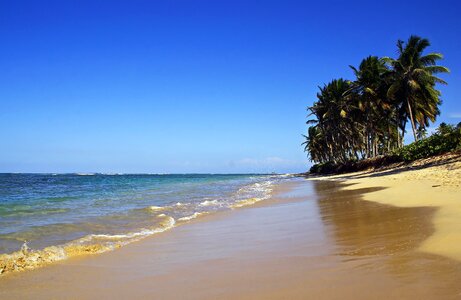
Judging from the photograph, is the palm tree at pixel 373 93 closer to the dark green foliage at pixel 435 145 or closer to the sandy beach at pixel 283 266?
the dark green foliage at pixel 435 145

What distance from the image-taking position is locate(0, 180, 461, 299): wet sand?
371 cm

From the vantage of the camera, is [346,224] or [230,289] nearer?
[230,289]

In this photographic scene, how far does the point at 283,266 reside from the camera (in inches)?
192

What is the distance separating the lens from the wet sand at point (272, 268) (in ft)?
12.2

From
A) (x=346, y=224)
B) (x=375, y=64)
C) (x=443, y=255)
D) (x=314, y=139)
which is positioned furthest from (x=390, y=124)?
(x=443, y=255)

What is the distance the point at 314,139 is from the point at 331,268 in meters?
77.6

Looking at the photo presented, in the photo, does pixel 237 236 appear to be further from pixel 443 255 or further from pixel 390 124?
pixel 390 124

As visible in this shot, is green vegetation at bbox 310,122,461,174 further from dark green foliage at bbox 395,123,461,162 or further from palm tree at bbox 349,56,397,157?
palm tree at bbox 349,56,397,157

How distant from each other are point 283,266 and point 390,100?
1533 inches

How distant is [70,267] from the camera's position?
5.95 metres

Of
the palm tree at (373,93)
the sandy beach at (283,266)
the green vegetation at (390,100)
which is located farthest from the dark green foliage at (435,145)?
the sandy beach at (283,266)

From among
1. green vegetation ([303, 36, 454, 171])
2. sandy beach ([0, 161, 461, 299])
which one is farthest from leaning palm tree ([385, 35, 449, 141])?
sandy beach ([0, 161, 461, 299])

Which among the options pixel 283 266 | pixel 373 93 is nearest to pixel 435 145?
pixel 373 93

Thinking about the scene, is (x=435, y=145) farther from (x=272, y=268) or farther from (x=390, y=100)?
(x=272, y=268)
